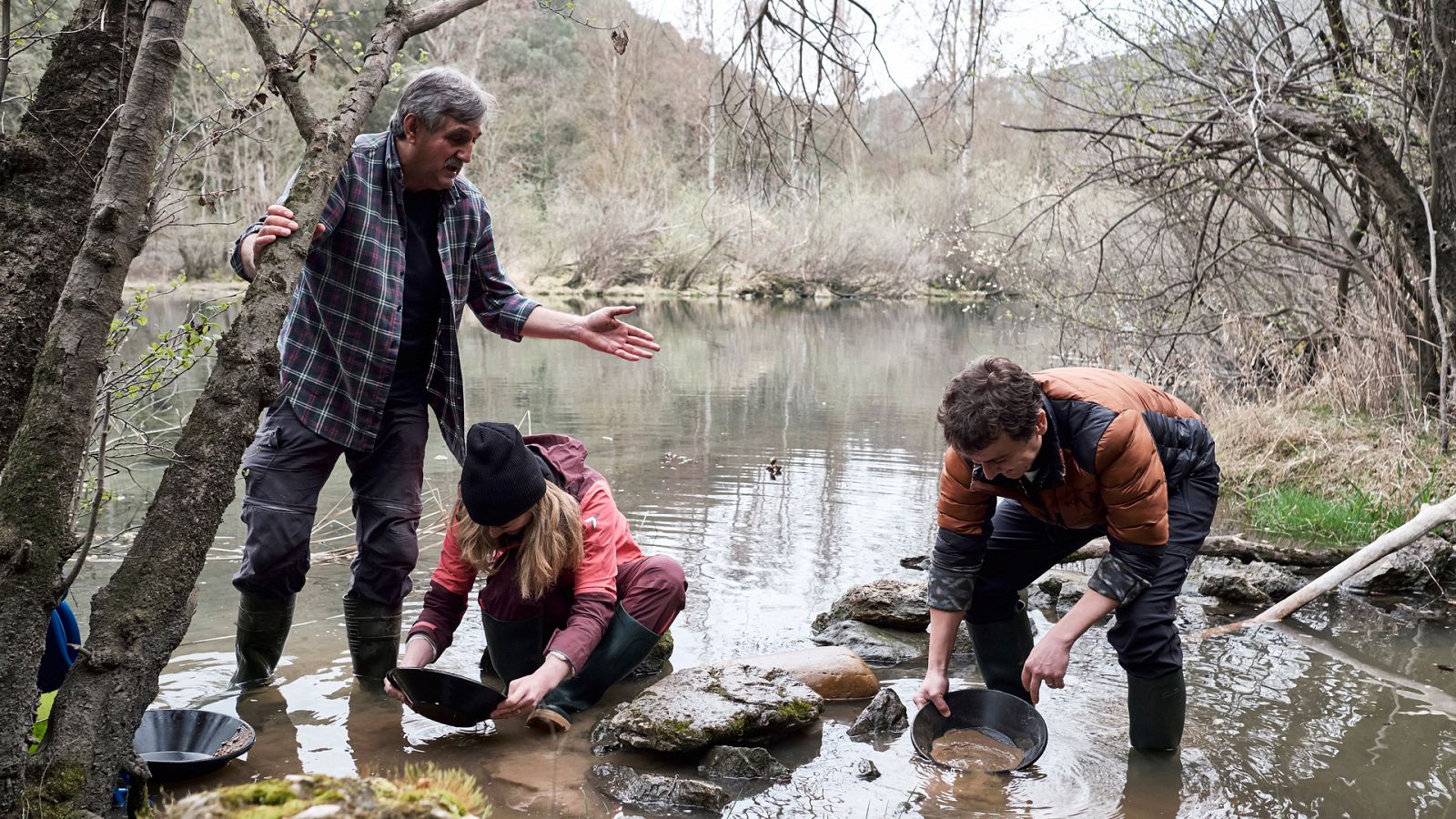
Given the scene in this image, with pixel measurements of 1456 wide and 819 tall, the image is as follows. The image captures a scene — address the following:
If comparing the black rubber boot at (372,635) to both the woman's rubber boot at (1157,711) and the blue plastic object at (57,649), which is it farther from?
the woman's rubber boot at (1157,711)

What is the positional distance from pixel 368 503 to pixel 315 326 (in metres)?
0.60

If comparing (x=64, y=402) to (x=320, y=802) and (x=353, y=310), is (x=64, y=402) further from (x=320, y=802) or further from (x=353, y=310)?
(x=320, y=802)

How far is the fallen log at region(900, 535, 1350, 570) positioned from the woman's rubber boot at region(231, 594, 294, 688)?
328cm

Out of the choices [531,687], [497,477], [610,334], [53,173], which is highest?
[53,173]

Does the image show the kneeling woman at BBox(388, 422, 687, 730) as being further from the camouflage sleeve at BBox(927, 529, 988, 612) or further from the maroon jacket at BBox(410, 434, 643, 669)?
the camouflage sleeve at BBox(927, 529, 988, 612)

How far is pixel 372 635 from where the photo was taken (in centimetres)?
392

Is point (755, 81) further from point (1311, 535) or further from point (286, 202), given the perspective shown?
point (1311, 535)

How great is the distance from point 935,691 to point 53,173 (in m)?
2.78

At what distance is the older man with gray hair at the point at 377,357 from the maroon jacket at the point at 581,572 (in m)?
0.22

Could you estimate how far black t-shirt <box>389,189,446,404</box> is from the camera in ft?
12.5

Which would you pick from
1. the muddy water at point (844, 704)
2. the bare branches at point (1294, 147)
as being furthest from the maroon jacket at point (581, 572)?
the bare branches at point (1294, 147)

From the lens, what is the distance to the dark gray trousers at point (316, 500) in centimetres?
363

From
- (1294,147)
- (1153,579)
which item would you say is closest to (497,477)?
(1153,579)

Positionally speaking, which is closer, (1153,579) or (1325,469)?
(1153,579)
